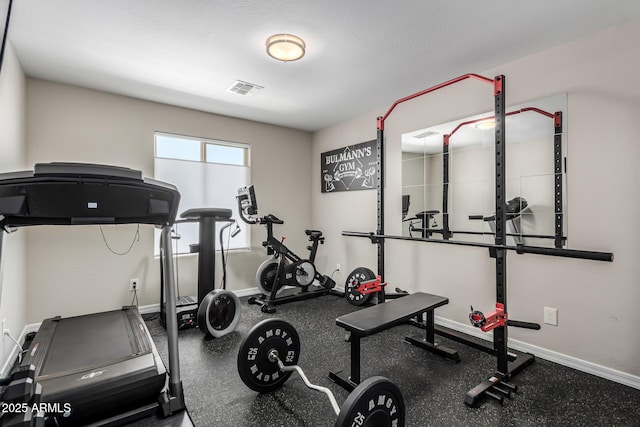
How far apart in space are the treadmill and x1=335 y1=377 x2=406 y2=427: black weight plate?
1.02 meters

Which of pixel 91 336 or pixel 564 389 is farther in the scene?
pixel 91 336

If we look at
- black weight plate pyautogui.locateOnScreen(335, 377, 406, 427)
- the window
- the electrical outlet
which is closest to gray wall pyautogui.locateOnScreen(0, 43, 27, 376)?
the window

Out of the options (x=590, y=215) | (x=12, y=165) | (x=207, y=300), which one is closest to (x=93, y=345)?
(x=207, y=300)

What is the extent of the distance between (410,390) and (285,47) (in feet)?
8.61

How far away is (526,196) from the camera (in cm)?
255

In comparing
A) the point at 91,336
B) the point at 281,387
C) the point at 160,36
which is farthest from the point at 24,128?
the point at 281,387

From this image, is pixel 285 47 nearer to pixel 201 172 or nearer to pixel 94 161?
pixel 201 172

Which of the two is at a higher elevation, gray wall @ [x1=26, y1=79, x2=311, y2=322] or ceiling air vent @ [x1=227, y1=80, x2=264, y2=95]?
ceiling air vent @ [x1=227, y1=80, x2=264, y2=95]

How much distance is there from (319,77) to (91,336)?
2890 mm

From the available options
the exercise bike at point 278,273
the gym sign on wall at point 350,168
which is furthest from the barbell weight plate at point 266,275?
the gym sign on wall at point 350,168

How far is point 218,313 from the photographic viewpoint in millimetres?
2934

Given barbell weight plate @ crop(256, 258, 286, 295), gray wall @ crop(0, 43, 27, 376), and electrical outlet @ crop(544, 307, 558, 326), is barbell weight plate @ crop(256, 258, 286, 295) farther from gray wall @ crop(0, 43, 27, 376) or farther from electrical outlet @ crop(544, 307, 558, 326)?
electrical outlet @ crop(544, 307, 558, 326)

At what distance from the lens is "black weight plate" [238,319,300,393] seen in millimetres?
1889

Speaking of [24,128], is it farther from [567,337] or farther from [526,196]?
[567,337]
